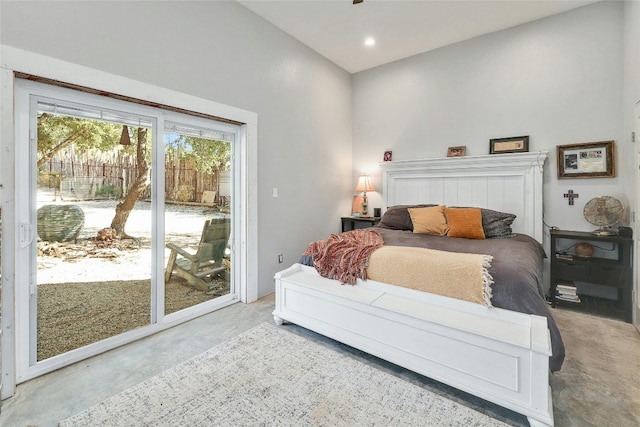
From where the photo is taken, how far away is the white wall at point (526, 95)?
295 cm

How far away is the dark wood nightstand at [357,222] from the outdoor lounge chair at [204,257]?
197 cm

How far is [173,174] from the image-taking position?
2.59 m

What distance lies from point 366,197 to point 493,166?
5.91 ft

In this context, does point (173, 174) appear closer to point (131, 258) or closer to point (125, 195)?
point (125, 195)

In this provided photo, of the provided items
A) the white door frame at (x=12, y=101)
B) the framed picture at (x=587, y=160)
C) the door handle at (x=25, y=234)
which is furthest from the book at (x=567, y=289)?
the door handle at (x=25, y=234)

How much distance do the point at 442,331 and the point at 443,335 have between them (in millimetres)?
26

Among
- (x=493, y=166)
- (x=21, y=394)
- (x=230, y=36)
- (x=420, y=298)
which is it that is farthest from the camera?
(x=493, y=166)

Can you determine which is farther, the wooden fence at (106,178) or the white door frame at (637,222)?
the white door frame at (637,222)

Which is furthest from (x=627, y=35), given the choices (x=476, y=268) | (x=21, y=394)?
(x=21, y=394)

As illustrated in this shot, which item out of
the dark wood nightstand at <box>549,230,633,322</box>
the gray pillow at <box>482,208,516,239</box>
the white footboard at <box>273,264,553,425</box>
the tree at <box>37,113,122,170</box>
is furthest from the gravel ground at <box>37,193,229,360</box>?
the dark wood nightstand at <box>549,230,633,322</box>

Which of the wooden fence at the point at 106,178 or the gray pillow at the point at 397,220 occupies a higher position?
the wooden fence at the point at 106,178

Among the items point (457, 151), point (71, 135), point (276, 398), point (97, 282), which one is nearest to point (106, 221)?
point (97, 282)

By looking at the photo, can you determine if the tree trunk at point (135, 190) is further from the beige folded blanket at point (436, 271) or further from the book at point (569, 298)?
the book at point (569, 298)

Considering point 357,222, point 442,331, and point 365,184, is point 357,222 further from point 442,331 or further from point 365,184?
point 442,331
